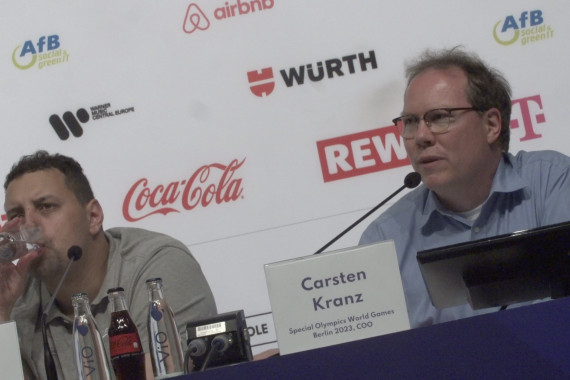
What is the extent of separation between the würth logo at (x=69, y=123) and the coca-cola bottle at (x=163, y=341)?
1502mm

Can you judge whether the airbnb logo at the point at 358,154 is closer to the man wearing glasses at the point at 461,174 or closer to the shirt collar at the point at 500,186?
the man wearing glasses at the point at 461,174

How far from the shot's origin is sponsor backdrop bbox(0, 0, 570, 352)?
3123 mm

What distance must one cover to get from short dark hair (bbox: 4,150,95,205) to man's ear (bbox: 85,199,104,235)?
2 centimetres

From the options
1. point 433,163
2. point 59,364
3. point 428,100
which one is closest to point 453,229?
point 433,163

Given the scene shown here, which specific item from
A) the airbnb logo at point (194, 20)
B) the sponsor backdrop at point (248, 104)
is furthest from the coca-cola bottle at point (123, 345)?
the airbnb logo at point (194, 20)

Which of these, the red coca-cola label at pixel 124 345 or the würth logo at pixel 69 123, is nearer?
the red coca-cola label at pixel 124 345

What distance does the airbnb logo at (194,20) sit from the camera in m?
3.23

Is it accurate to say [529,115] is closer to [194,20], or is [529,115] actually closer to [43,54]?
[194,20]

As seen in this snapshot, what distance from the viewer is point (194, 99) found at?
3223 millimetres

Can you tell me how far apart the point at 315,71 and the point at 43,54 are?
1.03 meters

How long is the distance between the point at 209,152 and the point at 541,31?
127 cm

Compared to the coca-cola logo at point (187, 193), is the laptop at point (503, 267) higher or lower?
lower

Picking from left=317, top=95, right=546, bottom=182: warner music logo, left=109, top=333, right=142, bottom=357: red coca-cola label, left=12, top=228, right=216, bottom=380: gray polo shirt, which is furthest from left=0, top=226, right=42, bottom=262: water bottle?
left=109, top=333, right=142, bottom=357: red coca-cola label

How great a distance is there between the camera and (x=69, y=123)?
328 centimetres
